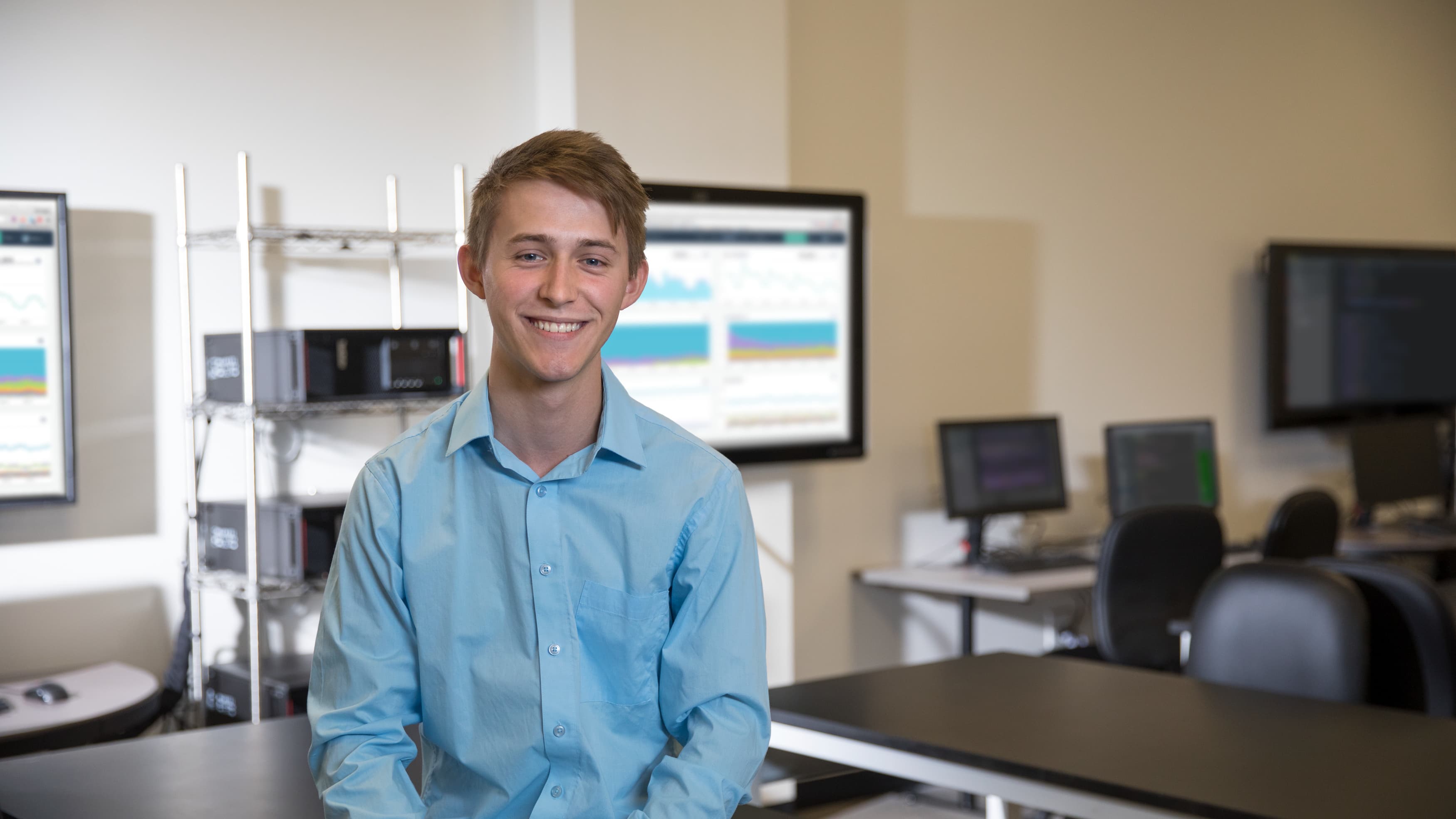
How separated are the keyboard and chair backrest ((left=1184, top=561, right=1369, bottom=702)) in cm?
161

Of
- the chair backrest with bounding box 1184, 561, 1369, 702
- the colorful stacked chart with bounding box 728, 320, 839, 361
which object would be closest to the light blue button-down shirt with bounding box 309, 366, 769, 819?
the chair backrest with bounding box 1184, 561, 1369, 702

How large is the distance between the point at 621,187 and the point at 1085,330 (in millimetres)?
4195

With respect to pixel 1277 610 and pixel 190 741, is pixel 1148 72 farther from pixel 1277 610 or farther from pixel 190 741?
pixel 190 741

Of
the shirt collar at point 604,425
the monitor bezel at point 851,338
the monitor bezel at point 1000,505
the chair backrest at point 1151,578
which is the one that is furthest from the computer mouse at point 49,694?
the chair backrest at point 1151,578

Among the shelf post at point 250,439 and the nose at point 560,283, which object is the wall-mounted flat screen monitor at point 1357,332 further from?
the nose at point 560,283

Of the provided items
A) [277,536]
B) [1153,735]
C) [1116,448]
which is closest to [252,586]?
[277,536]

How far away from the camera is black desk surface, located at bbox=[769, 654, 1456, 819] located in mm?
1738

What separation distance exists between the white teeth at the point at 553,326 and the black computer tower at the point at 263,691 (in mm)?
2064

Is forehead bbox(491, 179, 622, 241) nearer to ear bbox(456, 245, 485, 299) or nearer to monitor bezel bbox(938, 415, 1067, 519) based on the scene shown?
ear bbox(456, 245, 485, 299)

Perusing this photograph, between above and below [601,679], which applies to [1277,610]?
below

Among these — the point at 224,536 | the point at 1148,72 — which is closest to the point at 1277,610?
the point at 224,536

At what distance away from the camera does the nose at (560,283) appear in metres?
1.29

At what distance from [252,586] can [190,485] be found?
1.24 ft

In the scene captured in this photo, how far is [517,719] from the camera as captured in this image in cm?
134
